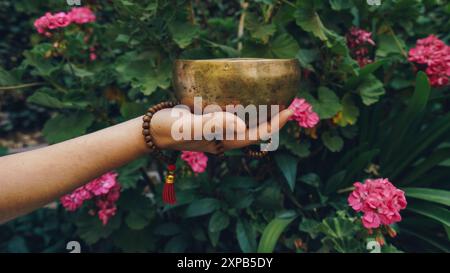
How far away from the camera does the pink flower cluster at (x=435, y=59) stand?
55.3 inches

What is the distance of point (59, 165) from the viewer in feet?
3.04

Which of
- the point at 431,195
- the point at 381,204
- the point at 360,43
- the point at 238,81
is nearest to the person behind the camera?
the point at 238,81

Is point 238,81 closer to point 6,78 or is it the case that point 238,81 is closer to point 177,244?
point 177,244

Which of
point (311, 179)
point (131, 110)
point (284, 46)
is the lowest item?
point (311, 179)

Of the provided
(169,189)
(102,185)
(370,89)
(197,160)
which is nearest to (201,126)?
(169,189)

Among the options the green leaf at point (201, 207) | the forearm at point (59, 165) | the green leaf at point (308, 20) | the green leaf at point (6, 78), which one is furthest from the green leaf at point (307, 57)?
the green leaf at point (6, 78)

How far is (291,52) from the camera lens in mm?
1343

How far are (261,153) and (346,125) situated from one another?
0.53 m

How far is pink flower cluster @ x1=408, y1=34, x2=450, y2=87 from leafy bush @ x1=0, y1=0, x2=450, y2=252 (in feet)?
0.22

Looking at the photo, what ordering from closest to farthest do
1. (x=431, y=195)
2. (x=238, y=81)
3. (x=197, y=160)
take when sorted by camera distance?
(x=238, y=81) < (x=431, y=195) < (x=197, y=160)

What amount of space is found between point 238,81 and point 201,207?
633 mm

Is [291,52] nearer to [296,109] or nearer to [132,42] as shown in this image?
[296,109]

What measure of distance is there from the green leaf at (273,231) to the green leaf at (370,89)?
45 cm

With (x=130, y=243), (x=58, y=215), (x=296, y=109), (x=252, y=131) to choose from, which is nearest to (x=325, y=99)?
(x=296, y=109)
